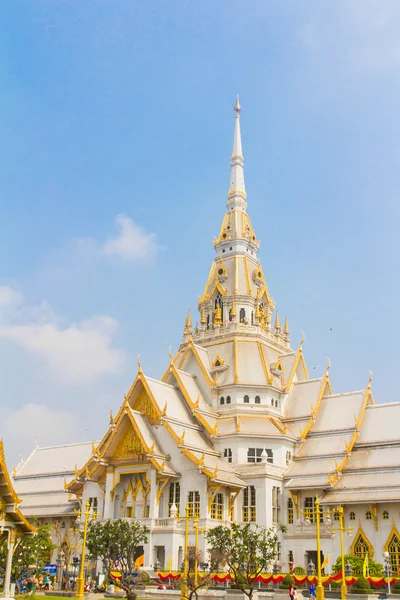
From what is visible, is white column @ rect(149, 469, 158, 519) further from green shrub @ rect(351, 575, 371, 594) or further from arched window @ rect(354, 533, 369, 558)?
green shrub @ rect(351, 575, 371, 594)

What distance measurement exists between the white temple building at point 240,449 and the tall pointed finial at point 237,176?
7.64m

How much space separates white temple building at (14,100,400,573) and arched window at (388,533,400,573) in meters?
0.06

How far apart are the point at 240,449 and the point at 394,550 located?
11.4 m

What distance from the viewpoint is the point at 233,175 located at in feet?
215

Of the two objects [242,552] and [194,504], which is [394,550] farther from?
[242,552]

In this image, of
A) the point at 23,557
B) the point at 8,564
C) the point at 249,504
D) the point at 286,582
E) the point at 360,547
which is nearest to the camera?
the point at 8,564

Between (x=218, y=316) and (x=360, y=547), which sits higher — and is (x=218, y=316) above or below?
above

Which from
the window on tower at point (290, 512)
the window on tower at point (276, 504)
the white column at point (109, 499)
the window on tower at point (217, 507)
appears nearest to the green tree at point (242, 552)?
the window on tower at point (217, 507)

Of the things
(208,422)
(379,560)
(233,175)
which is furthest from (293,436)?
(233,175)

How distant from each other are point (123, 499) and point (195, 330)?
50.9ft

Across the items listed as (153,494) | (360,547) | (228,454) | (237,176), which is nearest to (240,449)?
(228,454)

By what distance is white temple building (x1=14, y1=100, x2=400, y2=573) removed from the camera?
144 feet

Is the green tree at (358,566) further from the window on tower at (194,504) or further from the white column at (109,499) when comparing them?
the white column at (109,499)

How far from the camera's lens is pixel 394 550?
138ft
